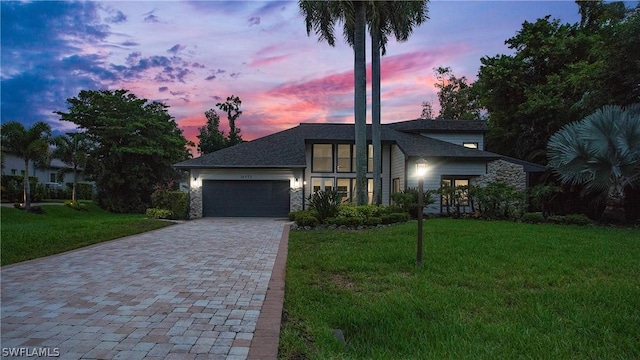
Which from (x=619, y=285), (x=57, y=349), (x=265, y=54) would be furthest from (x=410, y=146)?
(x=57, y=349)

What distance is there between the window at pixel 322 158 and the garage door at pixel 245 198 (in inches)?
88.6

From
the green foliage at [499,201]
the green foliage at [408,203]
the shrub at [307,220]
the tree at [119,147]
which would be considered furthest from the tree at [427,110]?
the shrub at [307,220]

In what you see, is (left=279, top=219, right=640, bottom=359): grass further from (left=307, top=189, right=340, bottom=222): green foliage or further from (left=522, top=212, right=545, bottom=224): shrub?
(left=522, top=212, right=545, bottom=224): shrub

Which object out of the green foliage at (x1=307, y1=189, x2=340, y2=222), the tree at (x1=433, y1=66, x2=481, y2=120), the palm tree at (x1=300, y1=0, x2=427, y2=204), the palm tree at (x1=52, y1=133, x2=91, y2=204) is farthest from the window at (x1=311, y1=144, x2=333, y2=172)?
the tree at (x1=433, y1=66, x2=481, y2=120)

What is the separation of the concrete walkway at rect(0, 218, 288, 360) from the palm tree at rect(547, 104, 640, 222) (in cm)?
1184

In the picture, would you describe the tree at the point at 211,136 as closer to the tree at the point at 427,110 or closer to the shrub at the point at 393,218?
the tree at the point at 427,110

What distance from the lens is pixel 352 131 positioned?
20.5m

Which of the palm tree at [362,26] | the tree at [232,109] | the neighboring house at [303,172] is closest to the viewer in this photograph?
the palm tree at [362,26]

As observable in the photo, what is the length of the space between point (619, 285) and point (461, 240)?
12.4 feet

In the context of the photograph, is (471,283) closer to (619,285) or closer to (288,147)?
(619,285)

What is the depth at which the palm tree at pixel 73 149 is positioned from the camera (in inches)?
866

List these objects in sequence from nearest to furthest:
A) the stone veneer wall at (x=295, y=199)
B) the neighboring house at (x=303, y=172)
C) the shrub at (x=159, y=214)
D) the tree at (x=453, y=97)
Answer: the shrub at (x=159, y=214) < the neighboring house at (x=303, y=172) < the stone veneer wall at (x=295, y=199) < the tree at (x=453, y=97)

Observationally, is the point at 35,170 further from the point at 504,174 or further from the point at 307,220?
the point at 504,174

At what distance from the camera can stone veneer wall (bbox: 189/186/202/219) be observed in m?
17.5
